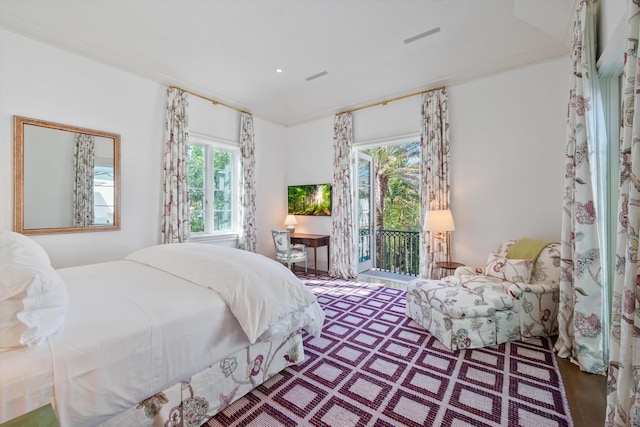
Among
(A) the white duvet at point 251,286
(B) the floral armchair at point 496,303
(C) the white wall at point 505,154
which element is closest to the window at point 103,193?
(A) the white duvet at point 251,286

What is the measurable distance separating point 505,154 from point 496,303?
2.07m

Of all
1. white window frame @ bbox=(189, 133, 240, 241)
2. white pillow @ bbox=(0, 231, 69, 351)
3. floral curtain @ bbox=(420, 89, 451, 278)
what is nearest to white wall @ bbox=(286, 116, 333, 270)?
white window frame @ bbox=(189, 133, 240, 241)

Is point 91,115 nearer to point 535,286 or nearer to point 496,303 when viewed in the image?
point 496,303

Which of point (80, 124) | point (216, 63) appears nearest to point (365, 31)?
point (216, 63)

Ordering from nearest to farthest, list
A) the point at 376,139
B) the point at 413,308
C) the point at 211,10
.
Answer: the point at 211,10 → the point at 413,308 → the point at 376,139

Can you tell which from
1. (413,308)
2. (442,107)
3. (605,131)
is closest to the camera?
(605,131)

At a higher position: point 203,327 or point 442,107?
point 442,107

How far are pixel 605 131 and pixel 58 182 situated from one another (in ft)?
17.0

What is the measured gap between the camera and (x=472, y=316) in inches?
92.1

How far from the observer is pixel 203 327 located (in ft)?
5.00

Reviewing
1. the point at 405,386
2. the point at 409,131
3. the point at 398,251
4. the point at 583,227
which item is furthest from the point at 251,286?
the point at 398,251

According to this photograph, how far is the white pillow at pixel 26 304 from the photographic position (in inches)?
42.4

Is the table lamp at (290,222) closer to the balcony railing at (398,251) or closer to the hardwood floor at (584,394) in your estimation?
the balcony railing at (398,251)

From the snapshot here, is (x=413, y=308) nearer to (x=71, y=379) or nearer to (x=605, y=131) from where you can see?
(x=605, y=131)
